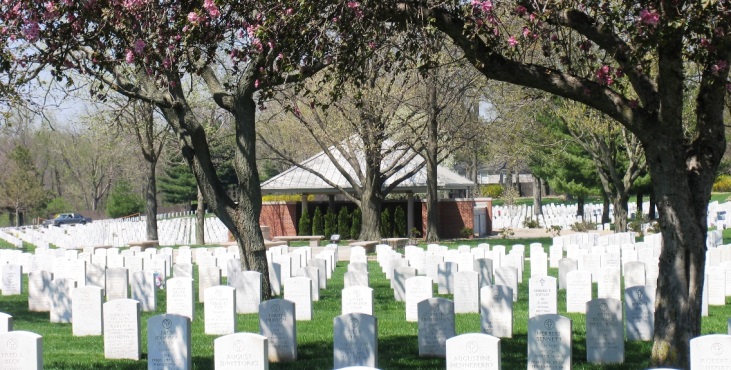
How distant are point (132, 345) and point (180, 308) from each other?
3337mm

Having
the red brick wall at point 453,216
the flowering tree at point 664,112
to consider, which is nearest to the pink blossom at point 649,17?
the flowering tree at point 664,112

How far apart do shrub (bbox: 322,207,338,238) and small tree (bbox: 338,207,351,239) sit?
0.48m

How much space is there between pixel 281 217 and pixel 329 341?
30.7m

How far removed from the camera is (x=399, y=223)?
40125 mm

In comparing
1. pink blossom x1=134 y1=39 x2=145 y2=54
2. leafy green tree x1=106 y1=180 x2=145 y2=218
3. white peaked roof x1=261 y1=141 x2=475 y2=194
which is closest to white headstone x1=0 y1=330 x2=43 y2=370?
pink blossom x1=134 y1=39 x2=145 y2=54

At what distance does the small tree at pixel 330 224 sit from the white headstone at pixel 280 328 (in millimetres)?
29336

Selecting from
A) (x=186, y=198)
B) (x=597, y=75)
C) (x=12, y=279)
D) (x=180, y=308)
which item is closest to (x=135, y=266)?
(x=12, y=279)

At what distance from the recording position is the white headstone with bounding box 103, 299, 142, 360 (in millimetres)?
11461

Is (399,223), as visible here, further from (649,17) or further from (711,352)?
(649,17)

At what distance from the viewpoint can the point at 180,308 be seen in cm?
1480

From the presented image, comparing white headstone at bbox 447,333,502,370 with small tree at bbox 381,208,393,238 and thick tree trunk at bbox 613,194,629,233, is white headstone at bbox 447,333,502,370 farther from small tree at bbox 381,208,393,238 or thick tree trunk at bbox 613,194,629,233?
small tree at bbox 381,208,393,238

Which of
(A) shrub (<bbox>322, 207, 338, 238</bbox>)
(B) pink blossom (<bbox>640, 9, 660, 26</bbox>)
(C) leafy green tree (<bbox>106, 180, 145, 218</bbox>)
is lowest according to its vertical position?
(A) shrub (<bbox>322, 207, 338, 238</bbox>)

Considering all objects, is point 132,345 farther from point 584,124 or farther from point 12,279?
point 584,124

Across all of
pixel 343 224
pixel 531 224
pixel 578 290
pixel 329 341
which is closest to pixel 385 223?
pixel 343 224
